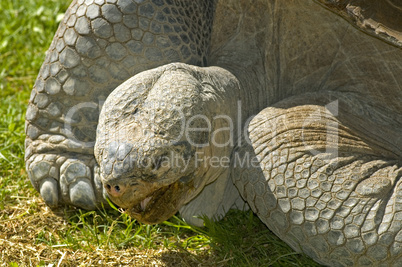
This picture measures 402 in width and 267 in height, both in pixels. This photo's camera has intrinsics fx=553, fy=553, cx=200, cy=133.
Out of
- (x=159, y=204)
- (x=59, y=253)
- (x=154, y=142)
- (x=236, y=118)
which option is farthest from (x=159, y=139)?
(x=59, y=253)

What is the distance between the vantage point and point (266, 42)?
359cm

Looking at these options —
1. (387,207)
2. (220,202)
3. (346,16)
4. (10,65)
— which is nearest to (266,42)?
(346,16)

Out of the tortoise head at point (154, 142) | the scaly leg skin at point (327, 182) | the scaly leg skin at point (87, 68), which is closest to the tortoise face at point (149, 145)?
the tortoise head at point (154, 142)

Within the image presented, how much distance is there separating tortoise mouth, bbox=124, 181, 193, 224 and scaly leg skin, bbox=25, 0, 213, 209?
806 mm

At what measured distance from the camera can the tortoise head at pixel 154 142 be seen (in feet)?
8.28

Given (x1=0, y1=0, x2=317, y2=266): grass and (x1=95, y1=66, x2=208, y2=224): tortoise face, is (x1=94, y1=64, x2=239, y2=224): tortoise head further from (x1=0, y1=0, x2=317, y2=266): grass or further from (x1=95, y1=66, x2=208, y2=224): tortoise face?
(x1=0, y1=0, x2=317, y2=266): grass

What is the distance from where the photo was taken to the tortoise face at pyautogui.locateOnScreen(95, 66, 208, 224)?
2.52m

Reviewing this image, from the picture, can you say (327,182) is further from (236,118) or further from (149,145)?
(149,145)

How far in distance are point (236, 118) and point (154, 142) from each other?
837 mm

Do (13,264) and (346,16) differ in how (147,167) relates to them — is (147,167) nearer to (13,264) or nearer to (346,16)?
(13,264)

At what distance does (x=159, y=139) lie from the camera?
2.56m

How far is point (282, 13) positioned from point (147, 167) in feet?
4.97

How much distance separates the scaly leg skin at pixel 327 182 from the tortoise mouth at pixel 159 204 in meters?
0.47

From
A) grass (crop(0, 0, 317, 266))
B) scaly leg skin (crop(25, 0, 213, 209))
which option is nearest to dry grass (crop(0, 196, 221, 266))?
grass (crop(0, 0, 317, 266))
